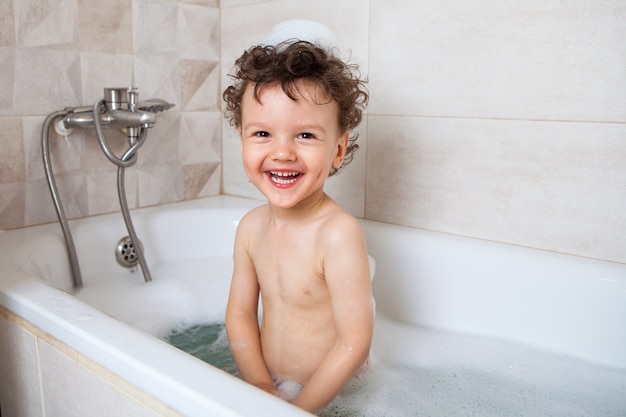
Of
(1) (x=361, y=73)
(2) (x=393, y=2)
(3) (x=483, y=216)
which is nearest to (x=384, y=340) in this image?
(3) (x=483, y=216)

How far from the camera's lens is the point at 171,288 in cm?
136

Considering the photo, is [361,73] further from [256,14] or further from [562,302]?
[562,302]

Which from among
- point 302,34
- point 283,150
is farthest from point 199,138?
point 283,150

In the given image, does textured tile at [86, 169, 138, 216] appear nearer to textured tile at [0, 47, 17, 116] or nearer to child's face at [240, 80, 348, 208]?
textured tile at [0, 47, 17, 116]

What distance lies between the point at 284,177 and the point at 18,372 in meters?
0.52

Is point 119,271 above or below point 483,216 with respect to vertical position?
below

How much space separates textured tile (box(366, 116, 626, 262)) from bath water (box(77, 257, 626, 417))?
0.81 ft

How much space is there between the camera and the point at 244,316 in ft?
3.36

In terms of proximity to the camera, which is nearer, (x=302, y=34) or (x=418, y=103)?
(x=302, y=34)

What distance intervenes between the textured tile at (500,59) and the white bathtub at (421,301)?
0.99 feet

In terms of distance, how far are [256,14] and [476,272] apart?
3.18 feet

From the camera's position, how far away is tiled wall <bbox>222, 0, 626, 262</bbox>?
1.09 meters

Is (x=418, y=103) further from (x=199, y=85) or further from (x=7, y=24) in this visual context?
(x=7, y=24)

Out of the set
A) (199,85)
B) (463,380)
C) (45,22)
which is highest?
(45,22)
